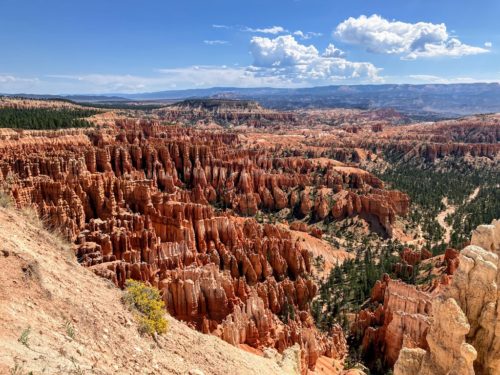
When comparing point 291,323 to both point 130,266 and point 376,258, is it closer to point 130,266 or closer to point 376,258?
point 130,266

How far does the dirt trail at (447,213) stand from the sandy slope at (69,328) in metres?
47.4

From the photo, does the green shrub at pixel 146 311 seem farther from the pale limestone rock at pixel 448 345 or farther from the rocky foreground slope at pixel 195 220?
the rocky foreground slope at pixel 195 220

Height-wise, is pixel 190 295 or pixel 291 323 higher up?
pixel 190 295

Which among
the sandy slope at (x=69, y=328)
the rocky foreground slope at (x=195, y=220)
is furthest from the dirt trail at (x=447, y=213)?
the sandy slope at (x=69, y=328)

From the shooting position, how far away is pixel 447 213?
6538 centimetres

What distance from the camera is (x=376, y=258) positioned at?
4400 centimetres

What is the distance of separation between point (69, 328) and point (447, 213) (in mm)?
66859

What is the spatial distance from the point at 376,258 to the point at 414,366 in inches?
1273

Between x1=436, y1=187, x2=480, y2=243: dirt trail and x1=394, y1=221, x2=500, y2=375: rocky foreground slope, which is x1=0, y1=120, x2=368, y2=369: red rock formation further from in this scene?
x1=436, y1=187, x2=480, y2=243: dirt trail

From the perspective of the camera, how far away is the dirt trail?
54.7m

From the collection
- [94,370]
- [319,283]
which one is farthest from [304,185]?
[94,370]

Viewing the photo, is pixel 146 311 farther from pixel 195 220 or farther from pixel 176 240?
pixel 195 220

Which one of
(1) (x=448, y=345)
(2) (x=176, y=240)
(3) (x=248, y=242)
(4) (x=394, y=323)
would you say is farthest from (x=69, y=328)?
(3) (x=248, y=242)

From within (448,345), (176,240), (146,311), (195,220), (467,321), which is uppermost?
(146,311)
